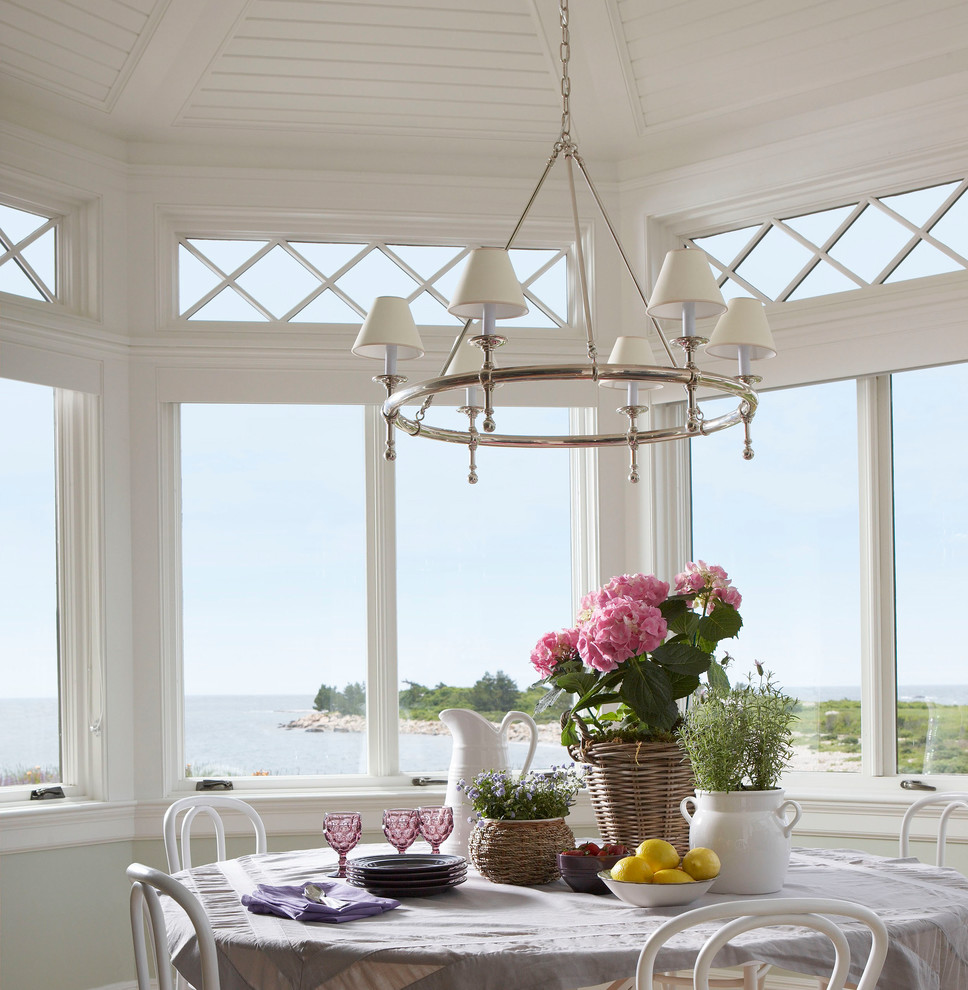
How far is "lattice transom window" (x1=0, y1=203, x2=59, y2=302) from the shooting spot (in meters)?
3.87

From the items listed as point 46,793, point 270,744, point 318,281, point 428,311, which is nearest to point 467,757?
point 270,744

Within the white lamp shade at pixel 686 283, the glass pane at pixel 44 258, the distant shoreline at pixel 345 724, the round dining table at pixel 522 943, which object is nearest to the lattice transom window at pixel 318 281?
the glass pane at pixel 44 258

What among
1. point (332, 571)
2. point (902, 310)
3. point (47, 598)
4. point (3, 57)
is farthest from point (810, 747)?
point (3, 57)

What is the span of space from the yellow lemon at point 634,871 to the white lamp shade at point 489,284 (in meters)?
0.96

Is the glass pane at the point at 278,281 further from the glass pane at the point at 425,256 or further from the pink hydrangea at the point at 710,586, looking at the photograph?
the pink hydrangea at the point at 710,586

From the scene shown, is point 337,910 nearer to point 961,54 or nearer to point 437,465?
point 437,465

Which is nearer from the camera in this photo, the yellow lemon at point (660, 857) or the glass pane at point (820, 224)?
the yellow lemon at point (660, 857)

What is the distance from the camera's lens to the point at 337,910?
1906 millimetres

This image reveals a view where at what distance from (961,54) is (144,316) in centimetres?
286

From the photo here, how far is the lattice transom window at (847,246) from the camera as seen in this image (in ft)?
12.3

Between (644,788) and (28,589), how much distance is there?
2453 mm

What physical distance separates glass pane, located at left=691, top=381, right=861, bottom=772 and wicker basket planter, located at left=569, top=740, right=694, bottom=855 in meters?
1.71

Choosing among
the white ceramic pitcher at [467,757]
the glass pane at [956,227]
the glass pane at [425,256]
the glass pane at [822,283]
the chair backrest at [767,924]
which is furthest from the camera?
the glass pane at [425,256]

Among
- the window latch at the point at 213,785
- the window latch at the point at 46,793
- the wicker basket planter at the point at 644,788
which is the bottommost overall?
the window latch at the point at 213,785
